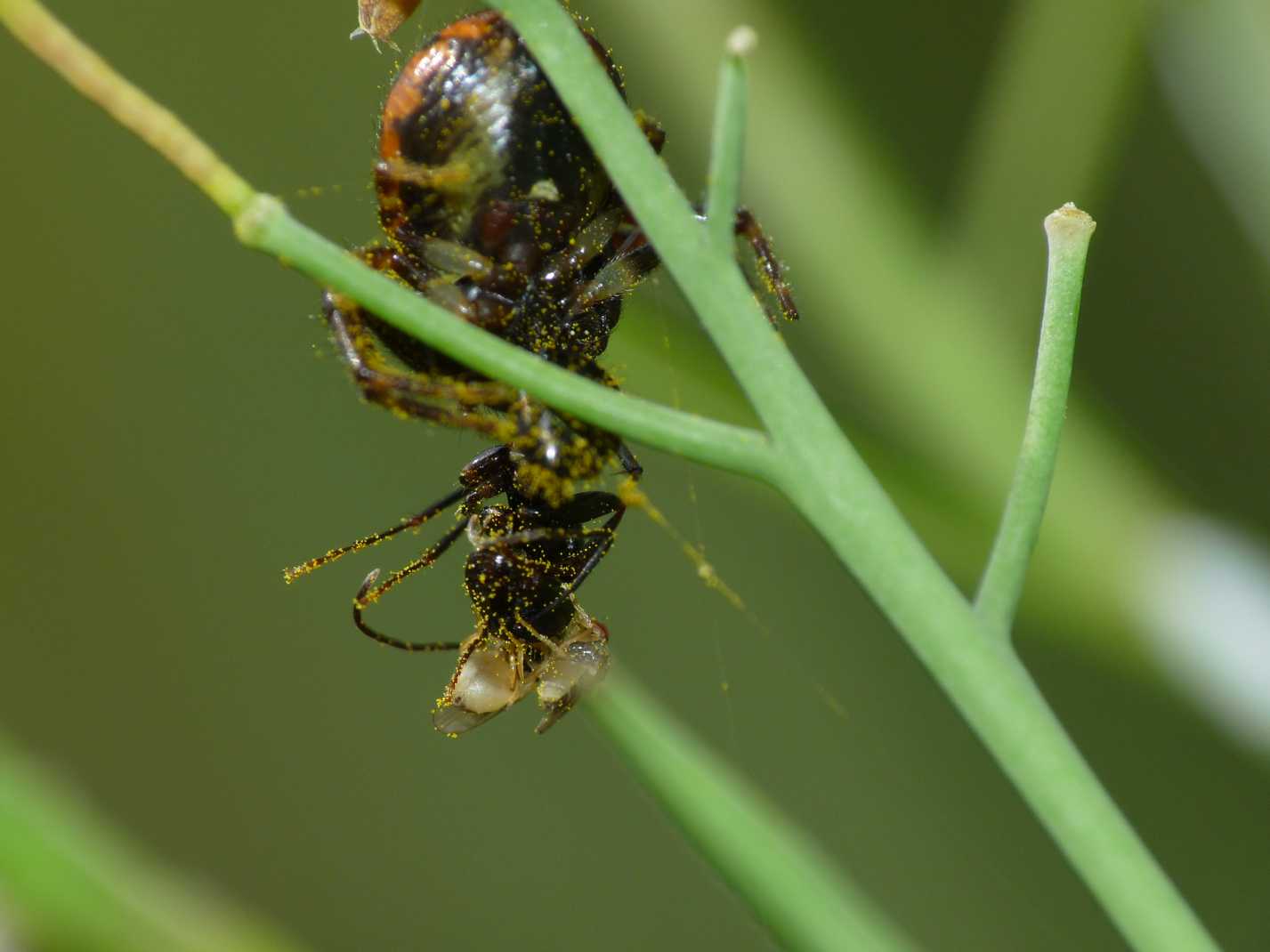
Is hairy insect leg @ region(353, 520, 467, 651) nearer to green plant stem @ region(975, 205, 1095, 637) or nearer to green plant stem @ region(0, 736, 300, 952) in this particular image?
green plant stem @ region(0, 736, 300, 952)

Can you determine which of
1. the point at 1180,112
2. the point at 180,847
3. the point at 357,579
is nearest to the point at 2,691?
the point at 180,847

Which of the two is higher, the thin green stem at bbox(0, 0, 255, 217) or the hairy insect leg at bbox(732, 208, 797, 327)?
the thin green stem at bbox(0, 0, 255, 217)

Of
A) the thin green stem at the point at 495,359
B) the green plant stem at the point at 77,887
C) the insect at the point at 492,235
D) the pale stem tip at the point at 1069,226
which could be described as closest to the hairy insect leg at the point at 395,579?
the insect at the point at 492,235

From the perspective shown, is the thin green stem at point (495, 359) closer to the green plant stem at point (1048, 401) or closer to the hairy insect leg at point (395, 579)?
the green plant stem at point (1048, 401)

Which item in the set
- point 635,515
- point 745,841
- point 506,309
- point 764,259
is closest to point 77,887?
point 745,841

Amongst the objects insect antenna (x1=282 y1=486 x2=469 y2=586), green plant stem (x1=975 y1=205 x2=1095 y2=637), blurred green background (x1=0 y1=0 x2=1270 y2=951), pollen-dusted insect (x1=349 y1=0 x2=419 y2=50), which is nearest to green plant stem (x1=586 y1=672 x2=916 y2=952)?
green plant stem (x1=975 y1=205 x2=1095 y2=637)

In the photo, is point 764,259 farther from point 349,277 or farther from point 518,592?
point 349,277
